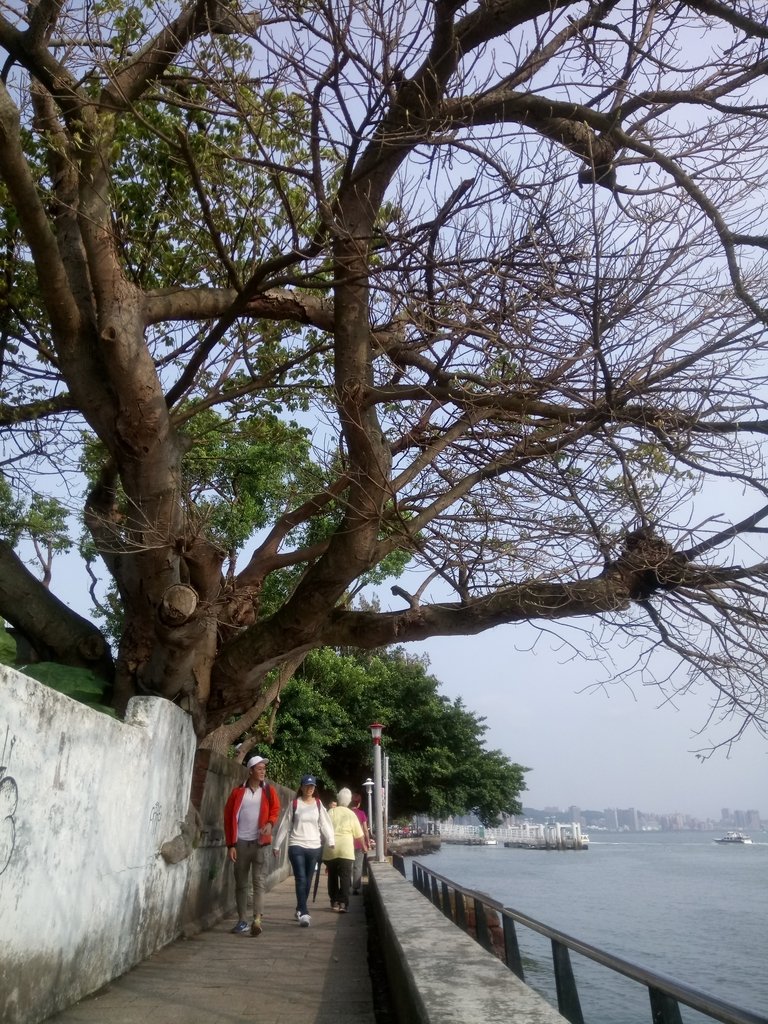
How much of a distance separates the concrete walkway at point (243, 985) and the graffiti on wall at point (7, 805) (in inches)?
53.4

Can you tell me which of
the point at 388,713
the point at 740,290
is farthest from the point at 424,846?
the point at 740,290

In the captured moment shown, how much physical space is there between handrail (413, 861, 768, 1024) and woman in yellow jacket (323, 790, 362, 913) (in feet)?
10.2

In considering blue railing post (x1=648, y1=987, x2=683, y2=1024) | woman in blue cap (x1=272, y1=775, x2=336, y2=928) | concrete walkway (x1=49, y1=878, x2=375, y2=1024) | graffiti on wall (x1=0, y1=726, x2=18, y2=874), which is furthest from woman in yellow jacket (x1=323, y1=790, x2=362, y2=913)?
blue railing post (x1=648, y1=987, x2=683, y2=1024)

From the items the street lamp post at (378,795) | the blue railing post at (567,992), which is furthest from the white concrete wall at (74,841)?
the street lamp post at (378,795)

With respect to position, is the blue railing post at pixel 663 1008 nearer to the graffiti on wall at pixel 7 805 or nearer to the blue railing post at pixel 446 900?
the graffiti on wall at pixel 7 805

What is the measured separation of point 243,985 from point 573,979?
2.68 meters

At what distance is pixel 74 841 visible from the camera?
15.9 feet

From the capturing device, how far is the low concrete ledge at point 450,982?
3.00 meters

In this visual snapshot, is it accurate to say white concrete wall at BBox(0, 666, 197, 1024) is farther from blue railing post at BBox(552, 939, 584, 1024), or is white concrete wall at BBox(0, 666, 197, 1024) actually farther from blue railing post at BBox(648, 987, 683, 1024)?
blue railing post at BBox(648, 987, 683, 1024)

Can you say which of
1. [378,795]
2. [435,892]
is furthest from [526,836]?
[435,892]

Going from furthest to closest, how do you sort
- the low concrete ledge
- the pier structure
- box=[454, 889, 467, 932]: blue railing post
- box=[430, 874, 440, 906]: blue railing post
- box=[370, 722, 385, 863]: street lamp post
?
the pier structure
box=[370, 722, 385, 863]: street lamp post
box=[430, 874, 440, 906]: blue railing post
box=[454, 889, 467, 932]: blue railing post
the low concrete ledge

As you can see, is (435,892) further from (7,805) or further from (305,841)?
(7,805)

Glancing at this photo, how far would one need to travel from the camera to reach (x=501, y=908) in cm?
611

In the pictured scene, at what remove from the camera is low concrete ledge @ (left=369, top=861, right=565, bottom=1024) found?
9.86 ft
